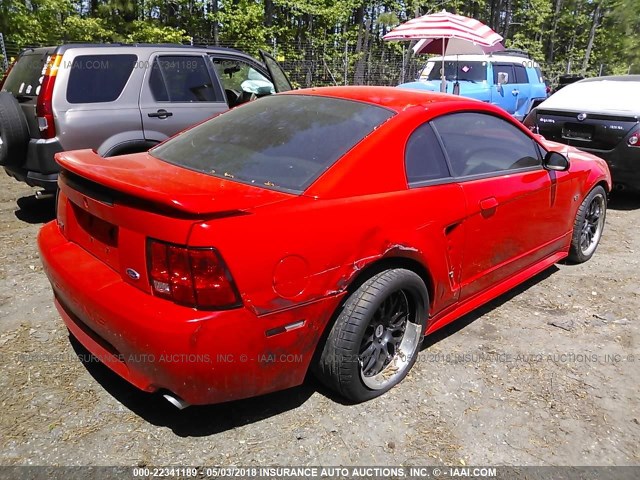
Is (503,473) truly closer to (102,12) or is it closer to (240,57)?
(240,57)

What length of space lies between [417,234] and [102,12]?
18841 mm

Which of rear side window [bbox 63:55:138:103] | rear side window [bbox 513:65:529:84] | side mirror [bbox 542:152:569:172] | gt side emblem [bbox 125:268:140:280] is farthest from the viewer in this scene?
rear side window [bbox 513:65:529:84]

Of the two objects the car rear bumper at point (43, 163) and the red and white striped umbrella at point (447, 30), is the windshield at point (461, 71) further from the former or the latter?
the car rear bumper at point (43, 163)

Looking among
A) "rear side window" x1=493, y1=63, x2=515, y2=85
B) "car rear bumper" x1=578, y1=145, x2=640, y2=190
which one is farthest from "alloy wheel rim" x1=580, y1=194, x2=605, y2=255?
"rear side window" x1=493, y1=63, x2=515, y2=85

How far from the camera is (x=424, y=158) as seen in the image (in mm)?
2840

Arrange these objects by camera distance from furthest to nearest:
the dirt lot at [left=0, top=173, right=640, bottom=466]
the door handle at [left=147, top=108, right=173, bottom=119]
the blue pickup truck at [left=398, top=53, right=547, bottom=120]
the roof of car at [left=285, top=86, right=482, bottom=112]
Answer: the blue pickup truck at [left=398, top=53, right=547, bottom=120], the door handle at [left=147, top=108, right=173, bottom=119], the roof of car at [left=285, top=86, right=482, bottom=112], the dirt lot at [left=0, top=173, right=640, bottom=466]

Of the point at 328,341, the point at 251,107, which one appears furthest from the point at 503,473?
the point at 251,107

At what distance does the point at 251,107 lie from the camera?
327 centimetres

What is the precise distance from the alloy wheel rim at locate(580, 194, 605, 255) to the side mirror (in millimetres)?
958

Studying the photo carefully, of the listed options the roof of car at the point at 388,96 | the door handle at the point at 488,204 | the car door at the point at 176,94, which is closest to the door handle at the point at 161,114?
the car door at the point at 176,94

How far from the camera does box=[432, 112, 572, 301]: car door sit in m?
3.03

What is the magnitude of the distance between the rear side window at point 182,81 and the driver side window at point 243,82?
742mm

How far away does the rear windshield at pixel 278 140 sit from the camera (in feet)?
8.20

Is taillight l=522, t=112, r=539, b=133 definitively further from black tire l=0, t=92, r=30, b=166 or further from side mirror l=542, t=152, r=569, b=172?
black tire l=0, t=92, r=30, b=166
